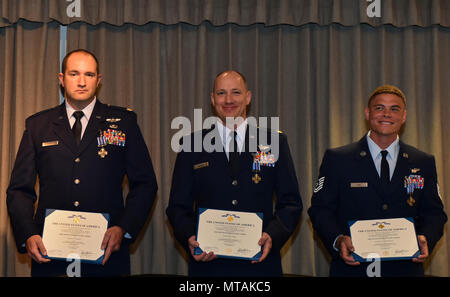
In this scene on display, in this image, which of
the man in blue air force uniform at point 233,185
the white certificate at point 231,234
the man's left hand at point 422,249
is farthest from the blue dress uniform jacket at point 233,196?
the man's left hand at point 422,249

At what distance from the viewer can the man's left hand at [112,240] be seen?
2854mm

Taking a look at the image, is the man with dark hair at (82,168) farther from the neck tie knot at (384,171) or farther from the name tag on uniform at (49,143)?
the neck tie knot at (384,171)

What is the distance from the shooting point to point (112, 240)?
9.48 feet

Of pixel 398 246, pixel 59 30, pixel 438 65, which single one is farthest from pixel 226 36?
pixel 398 246

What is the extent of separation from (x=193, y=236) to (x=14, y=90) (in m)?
3.07

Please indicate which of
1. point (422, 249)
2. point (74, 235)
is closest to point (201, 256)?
point (74, 235)

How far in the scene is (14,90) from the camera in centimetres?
506

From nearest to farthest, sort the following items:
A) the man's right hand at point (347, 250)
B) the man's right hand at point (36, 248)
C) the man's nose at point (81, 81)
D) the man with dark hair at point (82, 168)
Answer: the man's right hand at point (36, 248)
the man's right hand at point (347, 250)
the man with dark hair at point (82, 168)
the man's nose at point (81, 81)

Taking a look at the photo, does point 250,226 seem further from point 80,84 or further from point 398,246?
point 80,84

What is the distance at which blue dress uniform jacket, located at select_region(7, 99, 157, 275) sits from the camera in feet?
9.96

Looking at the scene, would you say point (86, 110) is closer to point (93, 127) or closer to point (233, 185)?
point (93, 127)

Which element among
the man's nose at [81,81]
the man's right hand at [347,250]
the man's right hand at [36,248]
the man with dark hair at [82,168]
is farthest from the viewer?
the man's nose at [81,81]

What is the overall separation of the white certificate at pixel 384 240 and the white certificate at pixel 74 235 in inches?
58.3

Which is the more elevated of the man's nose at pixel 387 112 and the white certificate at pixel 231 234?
the man's nose at pixel 387 112
